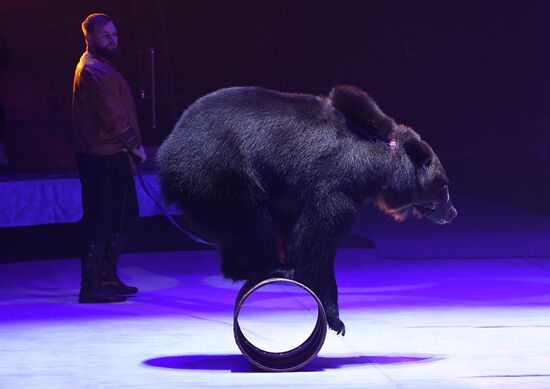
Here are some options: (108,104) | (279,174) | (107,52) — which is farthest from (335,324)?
(107,52)

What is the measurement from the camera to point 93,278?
6309 mm

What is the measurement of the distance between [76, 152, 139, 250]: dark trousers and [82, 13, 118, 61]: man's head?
633 mm

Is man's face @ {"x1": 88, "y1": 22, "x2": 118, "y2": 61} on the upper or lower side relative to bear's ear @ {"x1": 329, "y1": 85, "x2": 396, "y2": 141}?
upper

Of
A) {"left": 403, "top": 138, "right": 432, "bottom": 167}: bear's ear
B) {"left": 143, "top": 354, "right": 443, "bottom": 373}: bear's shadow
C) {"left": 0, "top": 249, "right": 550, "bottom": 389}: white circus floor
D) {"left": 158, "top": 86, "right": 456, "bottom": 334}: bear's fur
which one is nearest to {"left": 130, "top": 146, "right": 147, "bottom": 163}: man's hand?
{"left": 0, "top": 249, "right": 550, "bottom": 389}: white circus floor

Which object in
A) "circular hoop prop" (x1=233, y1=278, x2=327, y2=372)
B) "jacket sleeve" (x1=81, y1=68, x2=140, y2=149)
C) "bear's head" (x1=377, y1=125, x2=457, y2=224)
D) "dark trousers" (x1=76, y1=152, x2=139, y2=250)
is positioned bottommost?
"circular hoop prop" (x1=233, y1=278, x2=327, y2=372)

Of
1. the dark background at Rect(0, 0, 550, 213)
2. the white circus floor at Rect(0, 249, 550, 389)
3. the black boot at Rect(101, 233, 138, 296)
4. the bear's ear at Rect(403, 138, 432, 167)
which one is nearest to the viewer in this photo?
the white circus floor at Rect(0, 249, 550, 389)

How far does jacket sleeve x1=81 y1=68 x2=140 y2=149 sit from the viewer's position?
6039mm

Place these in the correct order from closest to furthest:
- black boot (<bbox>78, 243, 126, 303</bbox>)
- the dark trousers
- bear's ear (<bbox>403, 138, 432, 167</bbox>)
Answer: bear's ear (<bbox>403, 138, 432, 167</bbox>), the dark trousers, black boot (<bbox>78, 243, 126, 303</bbox>)

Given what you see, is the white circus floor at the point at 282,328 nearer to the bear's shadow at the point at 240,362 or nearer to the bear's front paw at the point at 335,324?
the bear's shadow at the point at 240,362

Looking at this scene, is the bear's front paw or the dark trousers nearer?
the bear's front paw

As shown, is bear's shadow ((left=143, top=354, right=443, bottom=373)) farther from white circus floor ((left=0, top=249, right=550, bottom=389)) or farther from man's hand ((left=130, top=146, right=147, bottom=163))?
A: man's hand ((left=130, top=146, right=147, bottom=163))

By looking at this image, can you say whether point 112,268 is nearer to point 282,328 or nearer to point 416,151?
point 282,328

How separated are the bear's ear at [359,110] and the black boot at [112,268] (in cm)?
237

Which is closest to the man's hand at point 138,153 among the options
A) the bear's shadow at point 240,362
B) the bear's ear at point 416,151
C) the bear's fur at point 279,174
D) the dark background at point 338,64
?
the bear's shadow at point 240,362
